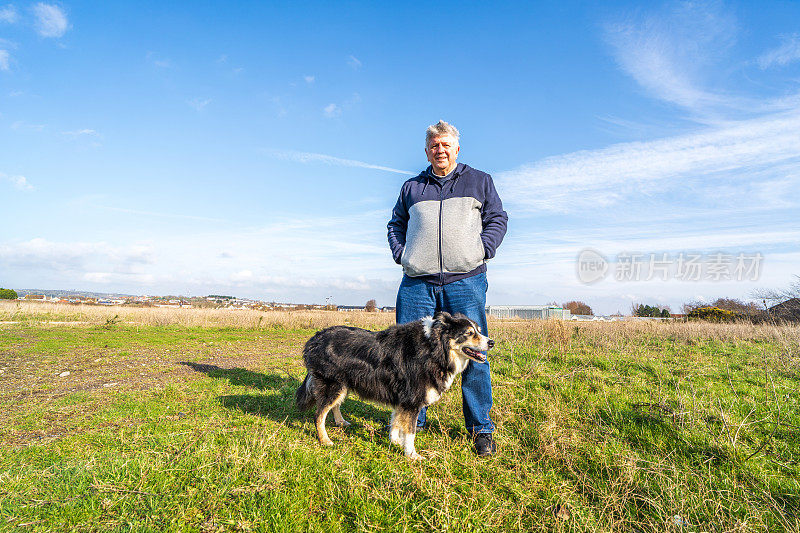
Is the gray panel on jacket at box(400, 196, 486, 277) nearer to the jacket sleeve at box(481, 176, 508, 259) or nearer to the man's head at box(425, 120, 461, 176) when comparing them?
the jacket sleeve at box(481, 176, 508, 259)

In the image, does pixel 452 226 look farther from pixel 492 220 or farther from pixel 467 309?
pixel 467 309

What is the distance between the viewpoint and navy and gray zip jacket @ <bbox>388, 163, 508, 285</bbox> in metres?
4.35

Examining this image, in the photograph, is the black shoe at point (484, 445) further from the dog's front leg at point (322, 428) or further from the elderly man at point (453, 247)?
the dog's front leg at point (322, 428)

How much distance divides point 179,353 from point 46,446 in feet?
24.7

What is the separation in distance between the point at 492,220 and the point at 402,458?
2.73 meters

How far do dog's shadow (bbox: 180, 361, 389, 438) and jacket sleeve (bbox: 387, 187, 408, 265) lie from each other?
2.34 m

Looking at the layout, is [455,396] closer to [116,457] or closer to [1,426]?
[116,457]

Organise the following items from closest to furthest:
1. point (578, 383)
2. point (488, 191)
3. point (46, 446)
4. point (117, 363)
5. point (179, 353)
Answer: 1. point (46, 446)
2. point (488, 191)
3. point (578, 383)
4. point (117, 363)
5. point (179, 353)

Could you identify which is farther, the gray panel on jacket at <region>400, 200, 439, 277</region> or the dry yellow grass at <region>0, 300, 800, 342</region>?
the dry yellow grass at <region>0, 300, 800, 342</region>

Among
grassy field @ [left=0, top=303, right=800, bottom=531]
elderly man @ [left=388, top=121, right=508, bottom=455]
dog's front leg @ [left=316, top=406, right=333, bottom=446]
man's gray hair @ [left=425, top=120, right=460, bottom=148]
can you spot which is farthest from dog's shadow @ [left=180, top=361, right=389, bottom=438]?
man's gray hair @ [left=425, top=120, right=460, bottom=148]

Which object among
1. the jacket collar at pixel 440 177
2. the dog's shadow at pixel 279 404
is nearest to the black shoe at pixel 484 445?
the dog's shadow at pixel 279 404

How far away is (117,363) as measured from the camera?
9.35 metres

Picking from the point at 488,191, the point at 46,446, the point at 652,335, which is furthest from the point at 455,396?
the point at 652,335

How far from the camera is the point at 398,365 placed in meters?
4.34
